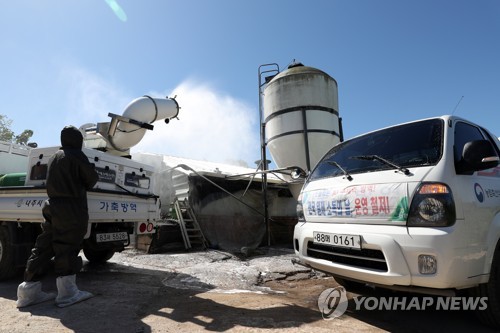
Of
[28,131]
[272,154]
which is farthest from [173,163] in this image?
[28,131]

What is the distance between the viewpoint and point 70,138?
11.8 feet

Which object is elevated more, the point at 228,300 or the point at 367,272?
the point at 367,272

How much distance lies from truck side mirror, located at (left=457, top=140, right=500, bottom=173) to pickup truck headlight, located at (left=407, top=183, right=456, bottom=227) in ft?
1.09

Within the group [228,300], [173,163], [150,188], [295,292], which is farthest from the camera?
[173,163]

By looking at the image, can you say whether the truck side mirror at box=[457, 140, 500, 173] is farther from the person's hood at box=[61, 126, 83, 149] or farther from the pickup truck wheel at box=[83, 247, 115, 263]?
the pickup truck wheel at box=[83, 247, 115, 263]

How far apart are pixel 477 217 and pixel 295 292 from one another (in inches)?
94.5

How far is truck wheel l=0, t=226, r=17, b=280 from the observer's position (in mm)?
4402

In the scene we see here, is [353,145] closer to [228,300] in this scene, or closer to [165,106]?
[228,300]

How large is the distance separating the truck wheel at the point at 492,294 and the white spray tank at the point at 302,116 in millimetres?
5227

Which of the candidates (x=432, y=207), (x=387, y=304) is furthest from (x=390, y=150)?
(x=387, y=304)

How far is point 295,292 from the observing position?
428 centimetres

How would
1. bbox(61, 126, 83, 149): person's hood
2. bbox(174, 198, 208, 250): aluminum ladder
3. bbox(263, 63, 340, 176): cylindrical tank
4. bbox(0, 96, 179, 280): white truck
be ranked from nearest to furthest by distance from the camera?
bbox(61, 126, 83, 149): person's hood, bbox(0, 96, 179, 280): white truck, bbox(174, 198, 208, 250): aluminum ladder, bbox(263, 63, 340, 176): cylindrical tank

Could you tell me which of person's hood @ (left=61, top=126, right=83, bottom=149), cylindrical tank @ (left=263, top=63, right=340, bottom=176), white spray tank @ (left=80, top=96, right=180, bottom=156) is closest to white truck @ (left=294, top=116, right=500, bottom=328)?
person's hood @ (left=61, top=126, right=83, bottom=149)

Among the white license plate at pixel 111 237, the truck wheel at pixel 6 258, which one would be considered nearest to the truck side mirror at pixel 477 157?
the white license plate at pixel 111 237
